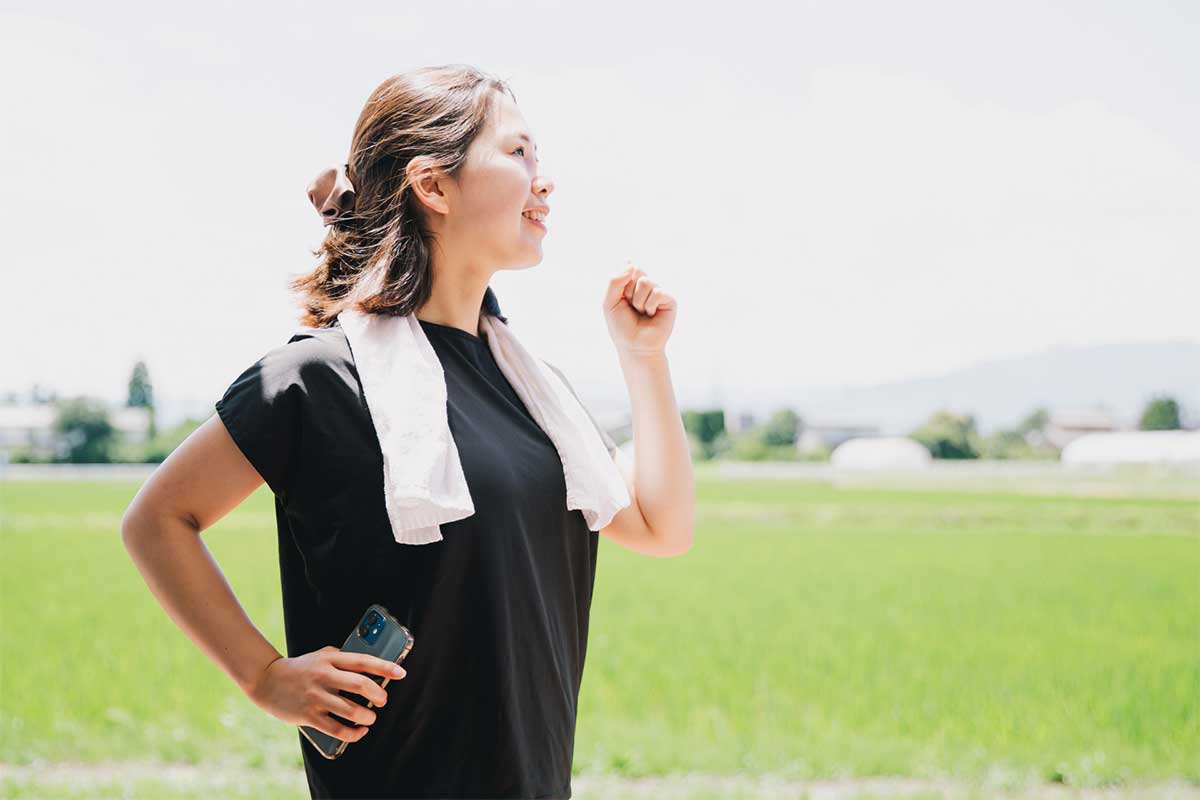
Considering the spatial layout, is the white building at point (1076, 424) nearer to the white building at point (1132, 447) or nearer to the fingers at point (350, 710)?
the white building at point (1132, 447)

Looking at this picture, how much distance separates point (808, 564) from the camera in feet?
31.3

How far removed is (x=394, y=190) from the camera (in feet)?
3.76

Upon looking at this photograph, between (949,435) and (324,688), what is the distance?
104 feet

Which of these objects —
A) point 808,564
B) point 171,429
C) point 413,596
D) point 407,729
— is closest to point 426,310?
point 413,596

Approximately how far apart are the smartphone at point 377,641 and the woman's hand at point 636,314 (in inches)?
16.7

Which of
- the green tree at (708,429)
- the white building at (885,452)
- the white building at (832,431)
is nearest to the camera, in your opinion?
the white building at (885,452)

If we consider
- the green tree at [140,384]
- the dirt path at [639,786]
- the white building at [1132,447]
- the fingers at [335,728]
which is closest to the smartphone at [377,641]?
the fingers at [335,728]

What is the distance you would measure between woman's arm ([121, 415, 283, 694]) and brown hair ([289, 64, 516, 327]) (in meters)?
0.20

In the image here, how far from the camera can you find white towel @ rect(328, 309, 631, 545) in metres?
0.99

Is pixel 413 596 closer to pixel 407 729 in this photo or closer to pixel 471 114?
pixel 407 729

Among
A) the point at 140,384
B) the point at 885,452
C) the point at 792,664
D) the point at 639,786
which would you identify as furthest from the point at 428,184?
the point at 885,452

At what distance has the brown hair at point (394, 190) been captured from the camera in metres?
1.12

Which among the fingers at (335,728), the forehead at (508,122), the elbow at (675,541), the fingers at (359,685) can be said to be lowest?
the fingers at (335,728)

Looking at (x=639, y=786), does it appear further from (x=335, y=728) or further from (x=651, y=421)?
(x=335, y=728)
